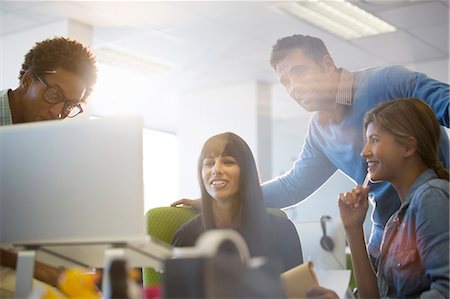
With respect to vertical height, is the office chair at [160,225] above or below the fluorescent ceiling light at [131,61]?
below

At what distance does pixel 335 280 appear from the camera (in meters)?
1.48

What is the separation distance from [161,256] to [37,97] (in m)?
0.91

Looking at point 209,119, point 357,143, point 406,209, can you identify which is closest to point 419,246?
point 406,209

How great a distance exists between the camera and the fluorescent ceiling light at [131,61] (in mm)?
4660

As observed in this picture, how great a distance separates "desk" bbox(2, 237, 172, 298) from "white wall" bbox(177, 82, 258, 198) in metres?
3.94

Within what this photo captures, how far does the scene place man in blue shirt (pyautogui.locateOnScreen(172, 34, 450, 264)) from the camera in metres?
2.05

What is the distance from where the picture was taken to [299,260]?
6.69ft

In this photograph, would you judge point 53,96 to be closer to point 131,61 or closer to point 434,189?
point 434,189

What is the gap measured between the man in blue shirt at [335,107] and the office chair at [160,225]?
0.34ft

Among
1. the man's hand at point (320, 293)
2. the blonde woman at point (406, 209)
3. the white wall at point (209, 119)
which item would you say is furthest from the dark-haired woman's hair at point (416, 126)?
the white wall at point (209, 119)

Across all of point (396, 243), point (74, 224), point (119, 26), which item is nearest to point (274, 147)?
point (119, 26)

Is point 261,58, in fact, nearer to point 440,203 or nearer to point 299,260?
point 299,260

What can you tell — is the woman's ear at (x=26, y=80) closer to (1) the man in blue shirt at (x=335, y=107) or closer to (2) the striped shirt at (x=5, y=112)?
(2) the striped shirt at (x=5, y=112)

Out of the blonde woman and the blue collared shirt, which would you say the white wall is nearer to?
the blue collared shirt
